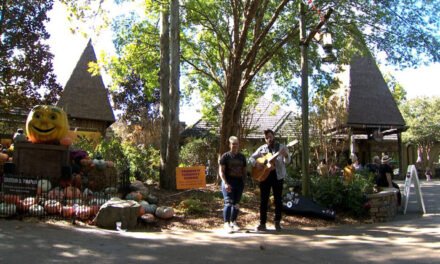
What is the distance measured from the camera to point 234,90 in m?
11.8

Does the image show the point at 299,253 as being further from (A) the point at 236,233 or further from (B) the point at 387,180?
(B) the point at 387,180

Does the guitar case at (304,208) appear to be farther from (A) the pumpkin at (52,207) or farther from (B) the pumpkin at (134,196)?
(A) the pumpkin at (52,207)

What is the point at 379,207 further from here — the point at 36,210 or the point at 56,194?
the point at 36,210

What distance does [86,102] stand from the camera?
94.8ft

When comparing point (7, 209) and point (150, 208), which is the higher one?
point (7, 209)

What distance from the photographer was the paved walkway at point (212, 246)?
223 inches

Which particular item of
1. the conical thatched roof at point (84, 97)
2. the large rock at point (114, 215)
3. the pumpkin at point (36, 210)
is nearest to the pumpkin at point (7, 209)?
the pumpkin at point (36, 210)

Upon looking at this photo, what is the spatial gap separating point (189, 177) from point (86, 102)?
765 inches

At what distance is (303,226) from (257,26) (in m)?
6.71

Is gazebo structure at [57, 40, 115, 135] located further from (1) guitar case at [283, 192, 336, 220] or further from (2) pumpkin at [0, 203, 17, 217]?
(1) guitar case at [283, 192, 336, 220]

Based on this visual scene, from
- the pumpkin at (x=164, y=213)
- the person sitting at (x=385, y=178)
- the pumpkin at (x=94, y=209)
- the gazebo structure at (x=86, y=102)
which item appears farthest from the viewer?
the gazebo structure at (x=86, y=102)

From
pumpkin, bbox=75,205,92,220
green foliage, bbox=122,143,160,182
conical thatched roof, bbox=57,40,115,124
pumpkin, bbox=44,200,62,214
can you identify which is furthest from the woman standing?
conical thatched roof, bbox=57,40,115,124

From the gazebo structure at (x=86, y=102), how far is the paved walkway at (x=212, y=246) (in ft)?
69.7

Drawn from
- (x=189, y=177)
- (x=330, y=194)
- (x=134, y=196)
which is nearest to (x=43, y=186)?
(x=134, y=196)
